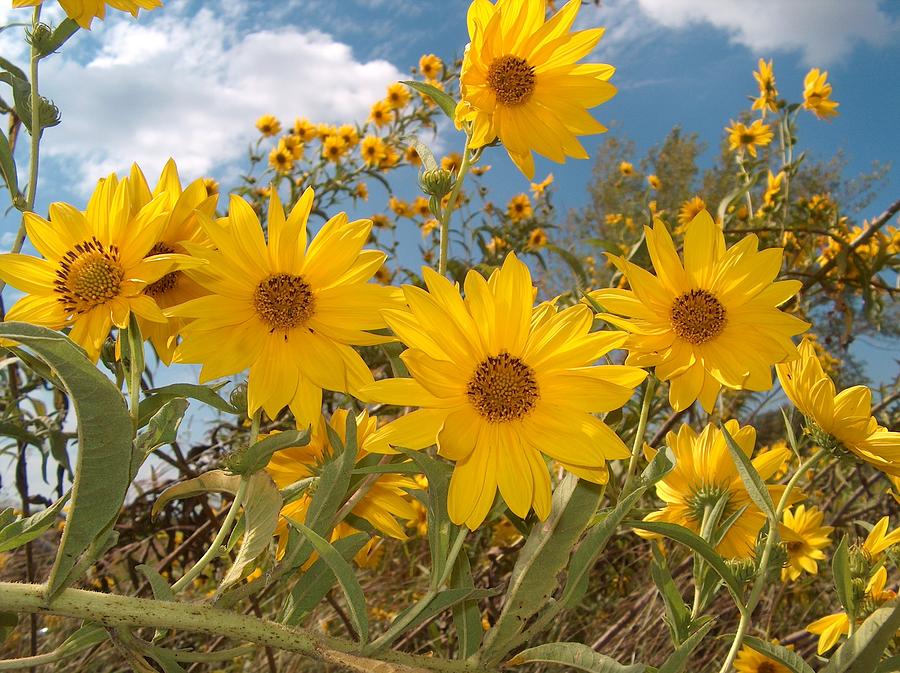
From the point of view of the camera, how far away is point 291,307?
0.60 meters

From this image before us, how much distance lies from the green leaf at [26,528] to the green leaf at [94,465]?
0.19 feet

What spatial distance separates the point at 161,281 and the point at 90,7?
39 cm

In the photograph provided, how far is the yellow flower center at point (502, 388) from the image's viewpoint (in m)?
0.56

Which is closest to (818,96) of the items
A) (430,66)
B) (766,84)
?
(766,84)

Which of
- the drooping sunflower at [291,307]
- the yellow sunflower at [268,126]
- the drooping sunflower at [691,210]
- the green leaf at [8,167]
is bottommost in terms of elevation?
the drooping sunflower at [291,307]

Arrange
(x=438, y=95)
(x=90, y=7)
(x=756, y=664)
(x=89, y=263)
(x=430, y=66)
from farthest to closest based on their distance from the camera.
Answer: (x=430, y=66) < (x=756, y=664) < (x=90, y=7) < (x=438, y=95) < (x=89, y=263)

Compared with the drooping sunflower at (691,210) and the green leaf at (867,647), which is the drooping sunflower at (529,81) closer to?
the green leaf at (867,647)

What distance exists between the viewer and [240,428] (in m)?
2.24

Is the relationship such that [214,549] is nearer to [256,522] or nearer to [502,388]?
[256,522]

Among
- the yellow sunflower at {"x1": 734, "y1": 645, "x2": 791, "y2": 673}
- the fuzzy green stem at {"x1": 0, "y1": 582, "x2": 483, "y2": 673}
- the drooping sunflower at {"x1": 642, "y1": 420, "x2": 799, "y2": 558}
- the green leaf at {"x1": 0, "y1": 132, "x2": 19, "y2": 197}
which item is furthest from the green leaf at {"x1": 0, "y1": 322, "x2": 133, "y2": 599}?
the yellow sunflower at {"x1": 734, "y1": 645, "x2": 791, "y2": 673}

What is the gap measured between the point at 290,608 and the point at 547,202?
12.9ft

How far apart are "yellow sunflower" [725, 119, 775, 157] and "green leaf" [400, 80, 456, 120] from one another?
3.04m

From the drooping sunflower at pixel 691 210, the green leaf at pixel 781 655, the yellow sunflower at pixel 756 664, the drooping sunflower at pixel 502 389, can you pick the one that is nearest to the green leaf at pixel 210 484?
the drooping sunflower at pixel 502 389

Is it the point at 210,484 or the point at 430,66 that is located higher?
the point at 430,66
